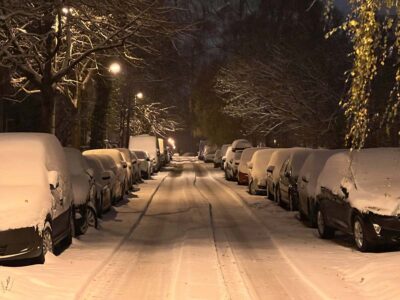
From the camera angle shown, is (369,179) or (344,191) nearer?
(344,191)

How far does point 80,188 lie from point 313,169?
5.37 metres

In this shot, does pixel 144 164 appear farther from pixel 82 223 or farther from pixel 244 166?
pixel 82 223

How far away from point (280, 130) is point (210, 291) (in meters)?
26.4

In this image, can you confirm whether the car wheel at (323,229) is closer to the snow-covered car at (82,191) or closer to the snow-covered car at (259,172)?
the snow-covered car at (82,191)

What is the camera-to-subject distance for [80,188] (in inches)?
521

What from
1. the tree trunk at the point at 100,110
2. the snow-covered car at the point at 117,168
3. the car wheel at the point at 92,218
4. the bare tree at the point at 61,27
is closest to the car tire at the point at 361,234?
the car wheel at the point at 92,218

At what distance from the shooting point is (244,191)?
25.5 meters

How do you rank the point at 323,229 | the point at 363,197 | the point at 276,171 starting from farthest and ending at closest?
the point at 276,171
the point at 323,229
the point at 363,197

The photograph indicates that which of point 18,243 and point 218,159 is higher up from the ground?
point 218,159

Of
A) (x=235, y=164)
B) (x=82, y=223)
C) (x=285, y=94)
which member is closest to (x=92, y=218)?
(x=82, y=223)

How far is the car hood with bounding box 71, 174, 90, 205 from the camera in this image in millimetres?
12909

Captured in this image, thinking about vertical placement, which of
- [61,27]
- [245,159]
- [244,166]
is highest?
[61,27]

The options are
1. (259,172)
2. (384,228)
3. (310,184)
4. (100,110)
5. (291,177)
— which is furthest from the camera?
(100,110)

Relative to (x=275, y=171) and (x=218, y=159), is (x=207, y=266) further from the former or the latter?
(x=218, y=159)
